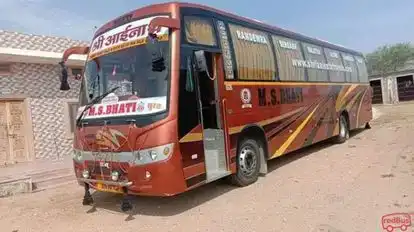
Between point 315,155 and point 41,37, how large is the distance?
942cm

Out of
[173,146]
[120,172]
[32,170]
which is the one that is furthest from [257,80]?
[32,170]

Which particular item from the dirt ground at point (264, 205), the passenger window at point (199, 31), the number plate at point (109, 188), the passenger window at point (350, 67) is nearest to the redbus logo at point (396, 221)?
the dirt ground at point (264, 205)

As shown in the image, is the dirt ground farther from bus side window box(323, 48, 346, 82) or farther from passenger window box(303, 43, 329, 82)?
bus side window box(323, 48, 346, 82)

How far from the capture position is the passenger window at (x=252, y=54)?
690cm

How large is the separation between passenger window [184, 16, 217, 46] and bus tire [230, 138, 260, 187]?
192 cm

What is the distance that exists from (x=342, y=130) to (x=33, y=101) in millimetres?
9917

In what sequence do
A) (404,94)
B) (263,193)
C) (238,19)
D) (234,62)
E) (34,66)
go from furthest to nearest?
(404,94), (34,66), (238,19), (234,62), (263,193)

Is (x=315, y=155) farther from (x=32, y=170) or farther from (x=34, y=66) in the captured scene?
(x=34, y=66)

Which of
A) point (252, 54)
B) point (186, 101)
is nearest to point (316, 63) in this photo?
point (252, 54)

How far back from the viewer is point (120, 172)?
5.27 metres

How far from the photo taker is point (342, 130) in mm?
11836

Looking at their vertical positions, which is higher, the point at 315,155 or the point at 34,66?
A: the point at 34,66

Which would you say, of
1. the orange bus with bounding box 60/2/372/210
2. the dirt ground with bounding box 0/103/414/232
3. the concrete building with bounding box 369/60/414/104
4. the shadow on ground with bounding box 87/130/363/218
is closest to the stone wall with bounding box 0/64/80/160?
the dirt ground with bounding box 0/103/414/232

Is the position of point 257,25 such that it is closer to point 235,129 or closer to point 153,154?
point 235,129
